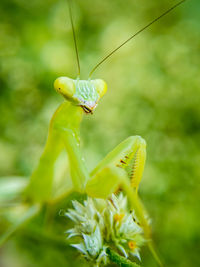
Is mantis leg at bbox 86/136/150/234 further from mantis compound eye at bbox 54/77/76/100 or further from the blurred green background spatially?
the blurred green background

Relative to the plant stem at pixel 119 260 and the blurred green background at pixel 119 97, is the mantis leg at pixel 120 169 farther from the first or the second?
the blurred green background at pixel 119 97

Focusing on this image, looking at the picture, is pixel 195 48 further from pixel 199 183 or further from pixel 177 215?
pixel 177 215

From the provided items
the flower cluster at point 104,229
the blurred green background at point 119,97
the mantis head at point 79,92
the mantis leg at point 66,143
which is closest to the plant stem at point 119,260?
the flower cluster at point 104,229

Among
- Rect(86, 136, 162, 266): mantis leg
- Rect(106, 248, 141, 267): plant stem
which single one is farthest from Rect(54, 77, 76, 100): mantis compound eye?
Rect(106, 248, 141, 267): plant stem

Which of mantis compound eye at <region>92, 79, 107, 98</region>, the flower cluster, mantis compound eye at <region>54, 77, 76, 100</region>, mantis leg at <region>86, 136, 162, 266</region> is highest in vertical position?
mantis compound eye at <region>54, 77, 76, 100</region>

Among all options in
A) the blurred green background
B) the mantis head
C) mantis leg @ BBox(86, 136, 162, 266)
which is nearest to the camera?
mantis leg @ BBox(86, 136, 162, 266)

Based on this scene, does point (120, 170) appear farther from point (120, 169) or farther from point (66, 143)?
point (66, 143)
